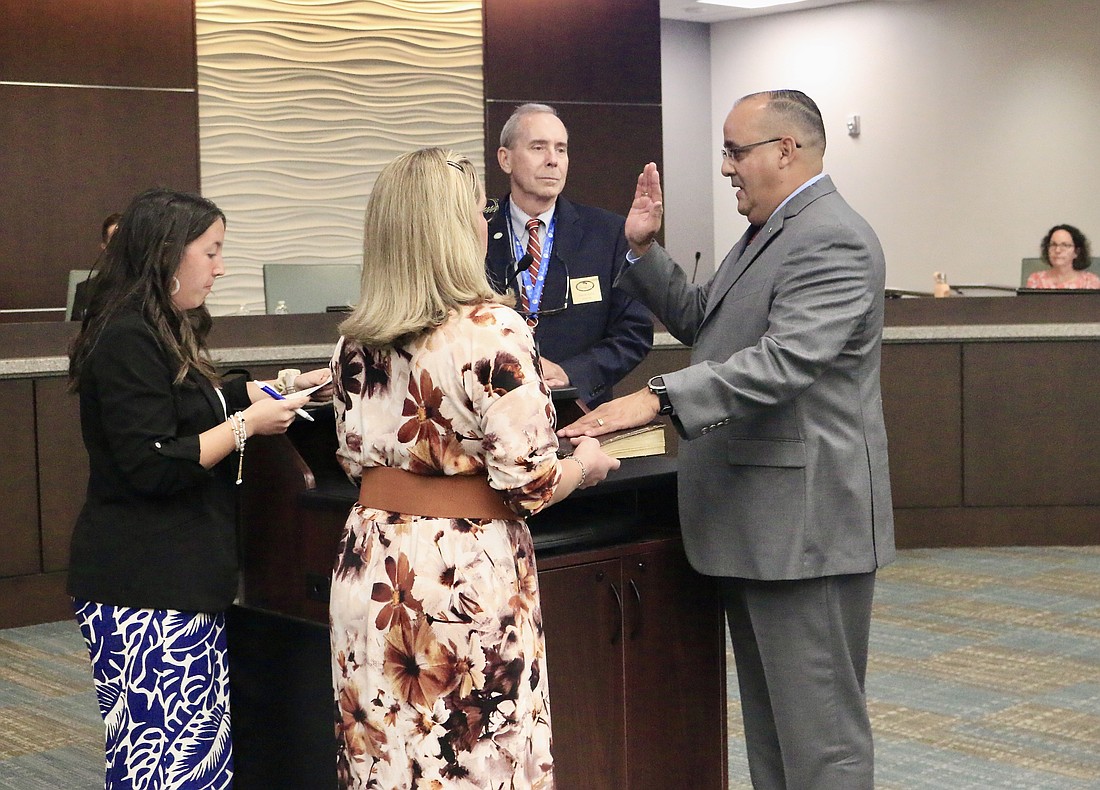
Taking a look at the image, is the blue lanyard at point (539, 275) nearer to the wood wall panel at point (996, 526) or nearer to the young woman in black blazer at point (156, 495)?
the young woman in black blazer at point (156, 495)

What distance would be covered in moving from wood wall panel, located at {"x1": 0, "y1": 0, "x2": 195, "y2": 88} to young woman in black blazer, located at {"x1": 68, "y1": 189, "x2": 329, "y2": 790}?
5815 millimetres

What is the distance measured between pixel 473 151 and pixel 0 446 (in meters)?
4.33

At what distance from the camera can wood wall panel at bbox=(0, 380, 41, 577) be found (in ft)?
17.8

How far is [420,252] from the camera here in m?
2.05

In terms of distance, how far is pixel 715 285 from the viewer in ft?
8.91

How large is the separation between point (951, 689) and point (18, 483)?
3.63 m

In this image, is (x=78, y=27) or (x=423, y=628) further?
(x=78, y=27)

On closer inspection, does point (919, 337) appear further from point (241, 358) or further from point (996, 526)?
point (241, 358)

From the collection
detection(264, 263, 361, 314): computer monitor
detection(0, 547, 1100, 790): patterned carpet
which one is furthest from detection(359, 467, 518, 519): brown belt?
detection(264, 263, 361, 314): computer monitor

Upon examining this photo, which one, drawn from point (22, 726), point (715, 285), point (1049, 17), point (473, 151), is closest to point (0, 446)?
point (22, 726)

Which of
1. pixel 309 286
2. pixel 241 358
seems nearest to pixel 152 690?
pixel 241 358

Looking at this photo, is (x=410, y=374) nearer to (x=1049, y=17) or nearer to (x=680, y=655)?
(x=680, y=655)

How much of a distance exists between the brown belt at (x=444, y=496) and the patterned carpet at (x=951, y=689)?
1.77 metres

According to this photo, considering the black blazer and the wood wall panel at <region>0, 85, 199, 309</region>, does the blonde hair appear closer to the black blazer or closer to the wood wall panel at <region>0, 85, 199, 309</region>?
the black blazer
